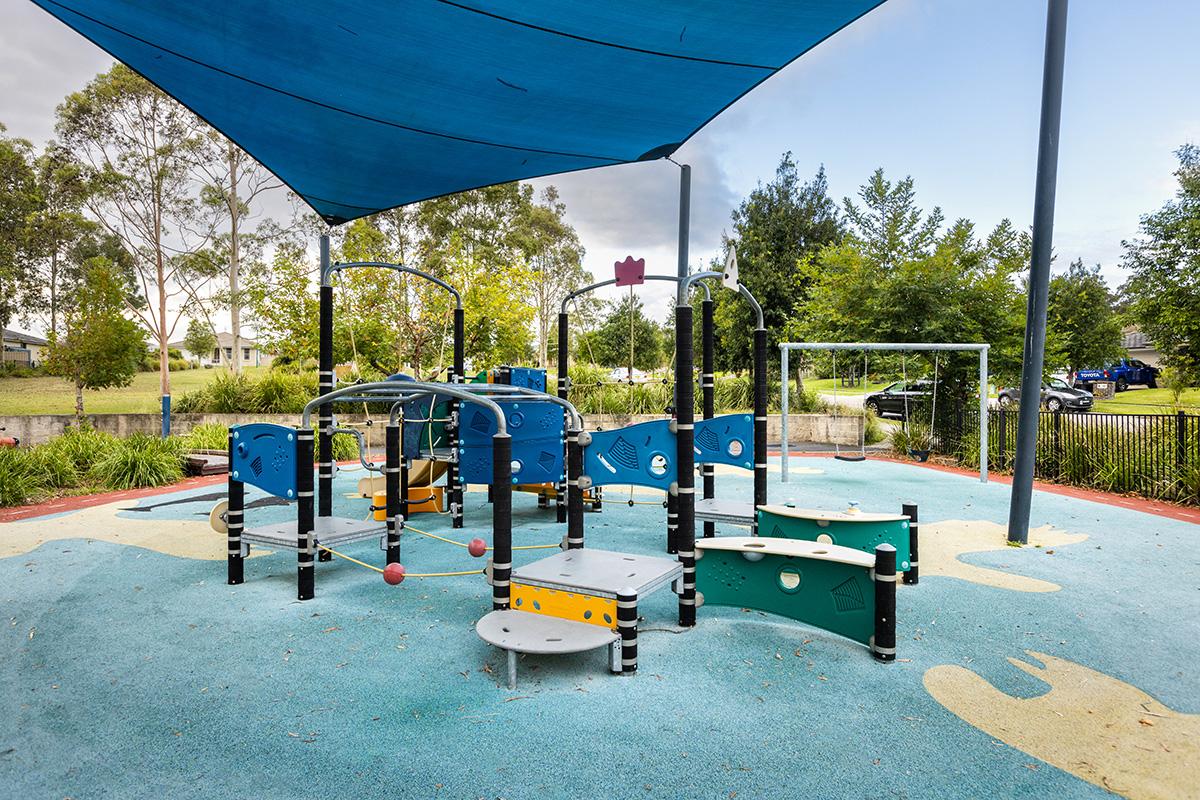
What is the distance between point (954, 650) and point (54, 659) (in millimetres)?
5027

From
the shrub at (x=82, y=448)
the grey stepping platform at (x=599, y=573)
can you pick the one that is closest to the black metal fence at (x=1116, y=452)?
the grey stepping platform at (x=599, y=573)

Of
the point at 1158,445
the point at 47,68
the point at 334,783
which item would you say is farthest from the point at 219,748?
the point at 47,68

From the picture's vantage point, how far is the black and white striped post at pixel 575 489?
4.57 meters

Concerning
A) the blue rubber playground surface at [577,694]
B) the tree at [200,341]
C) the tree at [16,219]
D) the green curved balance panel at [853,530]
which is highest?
the tree at [16,219]

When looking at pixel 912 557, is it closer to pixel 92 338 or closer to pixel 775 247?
pixel 92 338

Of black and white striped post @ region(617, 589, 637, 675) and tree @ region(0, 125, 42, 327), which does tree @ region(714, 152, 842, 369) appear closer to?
black and white striped post @ region(617, 589, 637, 675)

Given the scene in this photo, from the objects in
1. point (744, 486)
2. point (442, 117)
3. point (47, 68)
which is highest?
point (47, 68)

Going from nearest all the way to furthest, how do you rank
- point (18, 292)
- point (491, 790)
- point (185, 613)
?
point (491, 790) → point (185, 613) → point (18, 292)

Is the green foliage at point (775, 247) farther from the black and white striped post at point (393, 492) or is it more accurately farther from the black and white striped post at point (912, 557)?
the black and white striped post at point (393, 492)

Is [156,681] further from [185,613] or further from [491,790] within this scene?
[491,790]

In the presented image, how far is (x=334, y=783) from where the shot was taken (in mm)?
2281

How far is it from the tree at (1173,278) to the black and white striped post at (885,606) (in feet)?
39.8

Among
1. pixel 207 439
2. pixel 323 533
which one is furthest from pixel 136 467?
pixel 323 533

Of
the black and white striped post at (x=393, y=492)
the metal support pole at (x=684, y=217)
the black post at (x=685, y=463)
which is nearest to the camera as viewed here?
the black post at (x=685, y=463)
